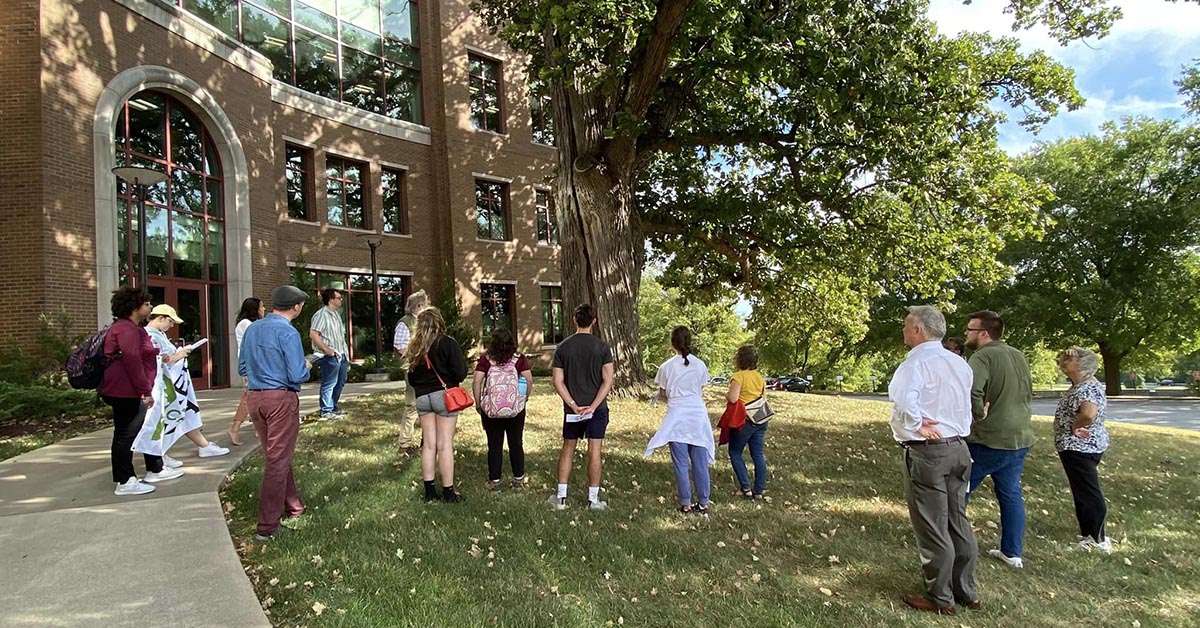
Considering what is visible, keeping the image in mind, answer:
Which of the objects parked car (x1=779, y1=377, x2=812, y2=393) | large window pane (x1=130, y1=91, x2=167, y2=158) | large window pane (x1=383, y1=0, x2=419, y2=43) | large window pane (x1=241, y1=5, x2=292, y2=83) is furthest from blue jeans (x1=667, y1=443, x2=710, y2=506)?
parked car (x1=779, y1=377, x2=812, y2=393)

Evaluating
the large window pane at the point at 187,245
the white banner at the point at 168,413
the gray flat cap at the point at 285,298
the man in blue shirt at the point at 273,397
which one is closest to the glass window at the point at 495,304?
the large window pane at the point at 187,245

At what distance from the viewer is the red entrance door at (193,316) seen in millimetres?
14719

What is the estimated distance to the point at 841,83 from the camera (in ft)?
32.1

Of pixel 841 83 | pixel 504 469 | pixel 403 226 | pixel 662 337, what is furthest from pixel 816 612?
pixel 662 337

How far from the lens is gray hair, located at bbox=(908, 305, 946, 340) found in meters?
4.04

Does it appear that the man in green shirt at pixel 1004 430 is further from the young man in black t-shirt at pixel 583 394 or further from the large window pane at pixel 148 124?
the large window pane at pixel 148 124

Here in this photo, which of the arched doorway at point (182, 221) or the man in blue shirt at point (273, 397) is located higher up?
the arched doorway at point (182, 221)

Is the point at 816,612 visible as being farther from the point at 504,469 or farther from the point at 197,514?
the point at 197,514

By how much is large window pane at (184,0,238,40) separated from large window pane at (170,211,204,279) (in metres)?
5.48

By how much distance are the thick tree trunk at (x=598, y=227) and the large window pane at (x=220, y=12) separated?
11.0 metres

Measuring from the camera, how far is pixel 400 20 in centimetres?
2212

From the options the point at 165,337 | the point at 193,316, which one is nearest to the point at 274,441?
the point at 165,337

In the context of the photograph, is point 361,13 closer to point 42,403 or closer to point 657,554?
point 42,403

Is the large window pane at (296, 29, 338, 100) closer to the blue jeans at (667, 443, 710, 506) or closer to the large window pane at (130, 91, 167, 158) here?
the large window pane at (130, 91, 167, 158)
